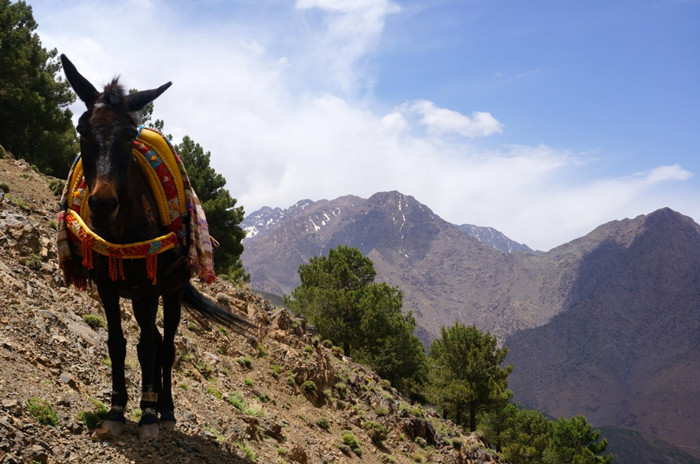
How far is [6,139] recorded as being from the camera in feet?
86.7

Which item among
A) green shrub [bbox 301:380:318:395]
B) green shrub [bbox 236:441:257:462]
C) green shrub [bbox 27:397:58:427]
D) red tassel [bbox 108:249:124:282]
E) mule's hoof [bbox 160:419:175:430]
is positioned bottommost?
green shrub [bbox 301:380:318:395]

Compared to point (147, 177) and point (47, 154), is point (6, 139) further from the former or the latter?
point (147, 177)

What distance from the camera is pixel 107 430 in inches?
214

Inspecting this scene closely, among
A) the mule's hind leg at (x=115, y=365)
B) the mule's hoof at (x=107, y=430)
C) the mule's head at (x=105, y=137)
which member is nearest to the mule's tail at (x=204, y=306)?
the mule's hind leg at (x=115, y=365)

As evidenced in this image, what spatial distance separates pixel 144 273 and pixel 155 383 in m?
1.92

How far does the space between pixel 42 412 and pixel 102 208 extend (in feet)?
7.82

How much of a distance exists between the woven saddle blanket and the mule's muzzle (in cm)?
32

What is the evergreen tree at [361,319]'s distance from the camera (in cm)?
3597

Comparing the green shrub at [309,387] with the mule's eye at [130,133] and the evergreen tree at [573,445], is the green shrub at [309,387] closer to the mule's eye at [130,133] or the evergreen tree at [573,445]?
the mule's eye at [130,133]

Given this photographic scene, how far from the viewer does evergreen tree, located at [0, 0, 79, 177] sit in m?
26.0

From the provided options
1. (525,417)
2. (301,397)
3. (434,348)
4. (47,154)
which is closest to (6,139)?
(47,154)

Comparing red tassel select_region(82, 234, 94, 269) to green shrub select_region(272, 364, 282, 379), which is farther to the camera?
green shrub select_region(272, 364, 282, 379)

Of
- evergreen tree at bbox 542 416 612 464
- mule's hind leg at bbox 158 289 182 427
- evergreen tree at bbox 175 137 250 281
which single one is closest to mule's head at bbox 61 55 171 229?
mule's hind leg at bbox 158 289 182 427

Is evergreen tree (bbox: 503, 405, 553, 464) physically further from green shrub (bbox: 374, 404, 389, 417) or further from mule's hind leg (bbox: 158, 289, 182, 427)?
mule's hind leg (bbox: 158, 289, 182, 427)
